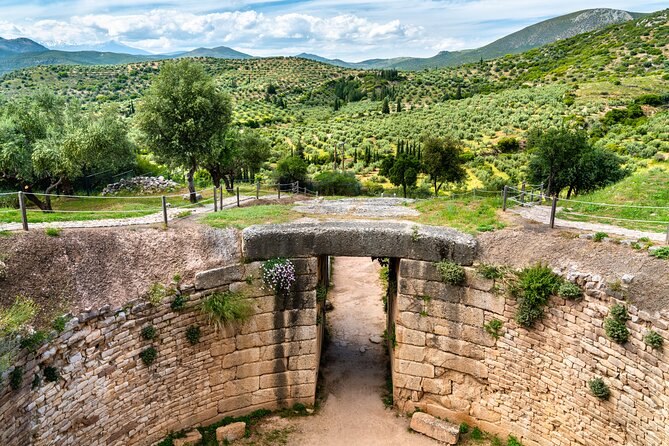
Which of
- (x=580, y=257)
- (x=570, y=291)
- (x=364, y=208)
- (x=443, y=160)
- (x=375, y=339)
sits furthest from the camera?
(x=443, y=160)

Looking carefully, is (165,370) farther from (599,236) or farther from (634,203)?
(634,203)

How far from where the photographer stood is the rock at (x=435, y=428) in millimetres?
10492

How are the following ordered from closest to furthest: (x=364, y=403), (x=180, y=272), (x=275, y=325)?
(x=180, y=272) < (x=275, y=325) < (x=364, y=403)

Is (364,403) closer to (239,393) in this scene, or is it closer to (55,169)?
(239,393)

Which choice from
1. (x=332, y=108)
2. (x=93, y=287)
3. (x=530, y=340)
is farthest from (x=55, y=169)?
(x=332, y=108)

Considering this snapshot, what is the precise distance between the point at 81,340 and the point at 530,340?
903 cm

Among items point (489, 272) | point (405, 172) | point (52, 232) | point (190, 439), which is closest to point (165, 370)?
point (190, 439)

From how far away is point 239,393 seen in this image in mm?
11055

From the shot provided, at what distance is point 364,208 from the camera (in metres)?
14.4

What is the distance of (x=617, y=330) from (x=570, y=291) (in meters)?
1.04

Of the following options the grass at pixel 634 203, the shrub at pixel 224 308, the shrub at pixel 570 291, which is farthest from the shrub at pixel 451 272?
the shrub at pixel 224 308

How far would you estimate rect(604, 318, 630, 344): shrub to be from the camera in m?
7.99

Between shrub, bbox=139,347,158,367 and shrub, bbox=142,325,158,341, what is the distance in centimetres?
23

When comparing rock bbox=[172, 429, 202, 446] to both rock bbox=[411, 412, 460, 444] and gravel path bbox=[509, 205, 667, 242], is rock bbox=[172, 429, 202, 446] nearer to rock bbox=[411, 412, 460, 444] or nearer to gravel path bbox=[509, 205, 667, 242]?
rock bbox=[411, 412, 460, 444]
